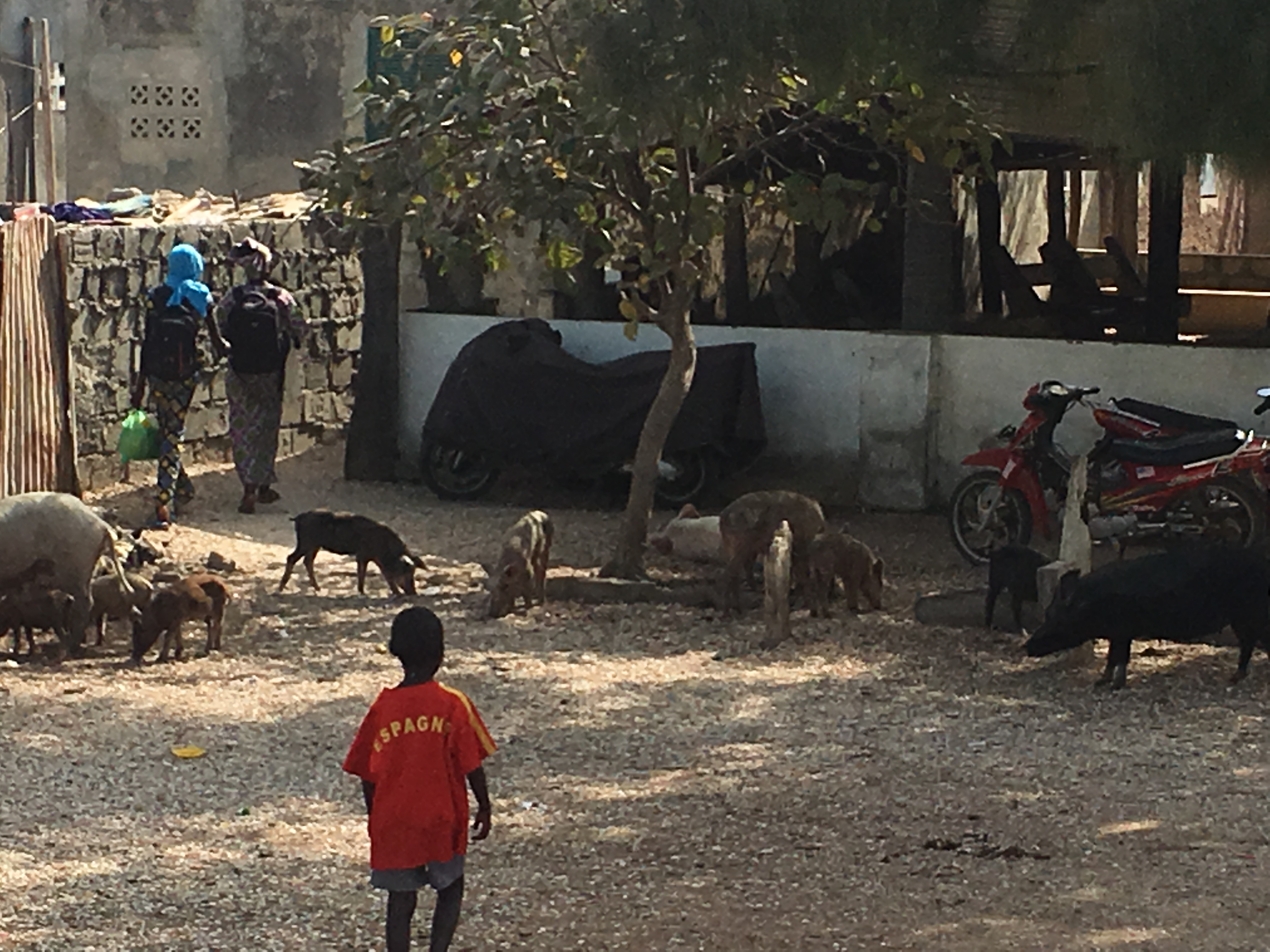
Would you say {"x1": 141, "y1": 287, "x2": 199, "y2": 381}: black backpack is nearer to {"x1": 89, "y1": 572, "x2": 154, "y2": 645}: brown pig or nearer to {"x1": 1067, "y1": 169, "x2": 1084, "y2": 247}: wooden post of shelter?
{"x1": 89, "y1": 572, "x2": 154, "y2": 645}: brown pig

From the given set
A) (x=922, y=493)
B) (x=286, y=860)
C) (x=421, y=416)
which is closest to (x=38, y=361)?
(x=421, y=416)

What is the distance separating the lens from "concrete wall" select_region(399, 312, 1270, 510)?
12.3m

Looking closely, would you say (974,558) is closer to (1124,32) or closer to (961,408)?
(961,408)

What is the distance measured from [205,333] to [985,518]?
21.2ft

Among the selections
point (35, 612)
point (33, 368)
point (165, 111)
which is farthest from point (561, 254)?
point (165, 111)

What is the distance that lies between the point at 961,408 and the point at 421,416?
4.50 m

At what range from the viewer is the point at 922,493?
13219mm

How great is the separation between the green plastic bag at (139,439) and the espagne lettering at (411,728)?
8.31 meters

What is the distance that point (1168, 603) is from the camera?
8.34 m

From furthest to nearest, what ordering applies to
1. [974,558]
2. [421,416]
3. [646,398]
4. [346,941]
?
[421,416] → [646,398] → [974,558] → [346,941]

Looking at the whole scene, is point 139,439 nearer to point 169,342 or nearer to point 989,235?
point 169,342

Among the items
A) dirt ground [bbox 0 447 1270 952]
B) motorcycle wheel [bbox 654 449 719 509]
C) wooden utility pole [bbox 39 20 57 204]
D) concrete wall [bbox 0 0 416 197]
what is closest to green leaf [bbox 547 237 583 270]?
dirt ground [bbox 0 447 1270 952]

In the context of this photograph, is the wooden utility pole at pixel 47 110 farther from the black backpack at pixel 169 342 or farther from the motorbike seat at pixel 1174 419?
the motorbike seat at pixel 1174 419

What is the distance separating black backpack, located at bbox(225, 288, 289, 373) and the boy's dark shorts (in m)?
8.46
